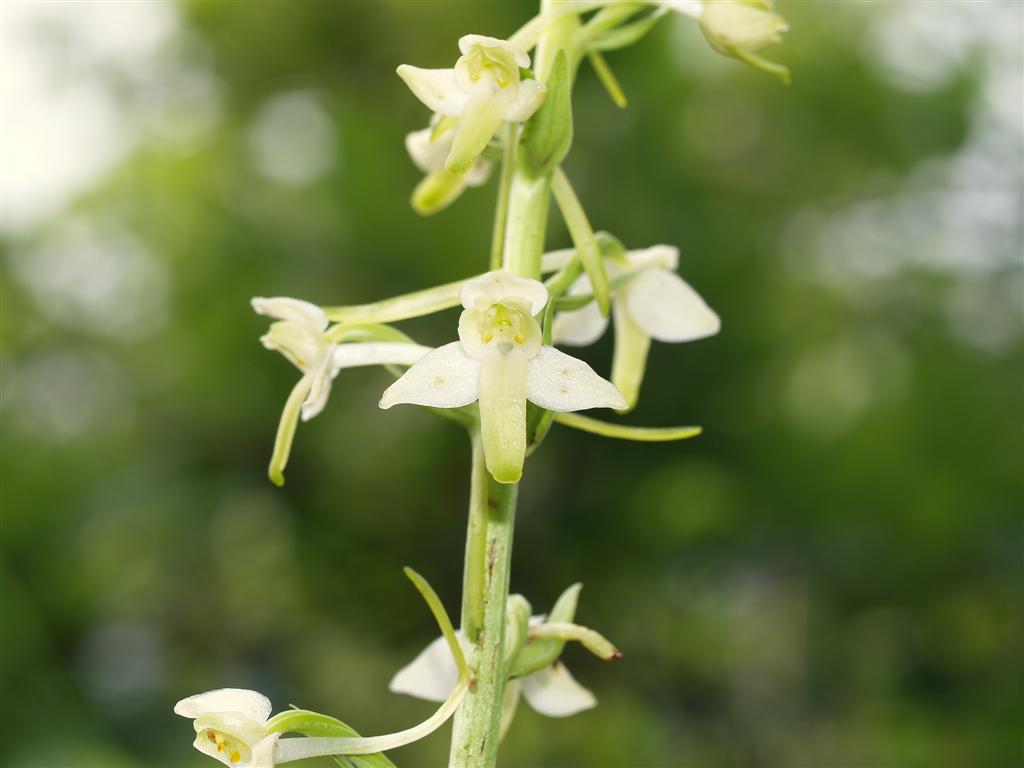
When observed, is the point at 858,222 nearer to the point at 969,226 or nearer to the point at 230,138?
the point at 969,226

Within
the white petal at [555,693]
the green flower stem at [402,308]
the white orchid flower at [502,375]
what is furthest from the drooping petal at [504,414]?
the white petal at [555,693]

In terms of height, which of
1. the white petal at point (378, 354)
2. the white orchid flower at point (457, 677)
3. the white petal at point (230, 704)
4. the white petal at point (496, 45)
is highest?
the white petal at point (496, 45)

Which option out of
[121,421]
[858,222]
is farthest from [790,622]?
[121,421]

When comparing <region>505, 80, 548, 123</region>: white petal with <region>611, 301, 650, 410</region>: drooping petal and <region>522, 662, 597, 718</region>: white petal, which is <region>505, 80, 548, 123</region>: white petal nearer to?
<region>611, 301, 650, 410</region>: drooping petal

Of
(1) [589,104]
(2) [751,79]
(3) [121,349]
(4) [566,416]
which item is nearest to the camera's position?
(4) [566,416]

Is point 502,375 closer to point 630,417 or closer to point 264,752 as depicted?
point 264,752

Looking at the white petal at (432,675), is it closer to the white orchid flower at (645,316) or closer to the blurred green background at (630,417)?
the white orchid flower at (645,316)

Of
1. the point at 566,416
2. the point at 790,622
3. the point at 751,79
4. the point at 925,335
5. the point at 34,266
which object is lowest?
the point at 566,416

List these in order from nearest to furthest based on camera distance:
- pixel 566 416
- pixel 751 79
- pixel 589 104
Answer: pixel 566 416, pixel 589 104, pixel 751 79
